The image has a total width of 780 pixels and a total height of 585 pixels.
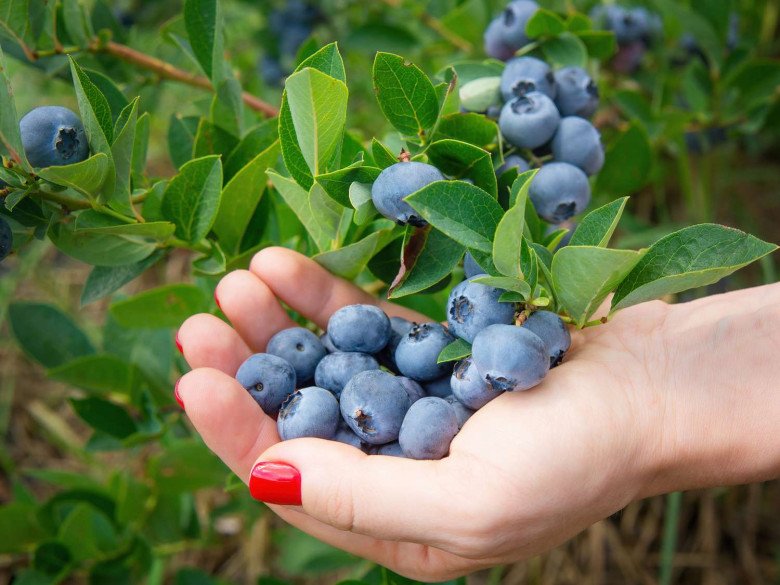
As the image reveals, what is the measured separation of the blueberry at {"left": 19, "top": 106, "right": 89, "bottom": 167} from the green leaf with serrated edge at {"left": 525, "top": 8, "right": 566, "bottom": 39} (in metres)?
0.82

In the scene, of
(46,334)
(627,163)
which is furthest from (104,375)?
(627,163)

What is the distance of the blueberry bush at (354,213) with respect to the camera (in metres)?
0.91

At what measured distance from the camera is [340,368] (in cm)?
103

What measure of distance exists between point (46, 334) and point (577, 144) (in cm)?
110

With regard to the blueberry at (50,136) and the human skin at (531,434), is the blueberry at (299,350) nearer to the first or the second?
the human skin at (531,434)

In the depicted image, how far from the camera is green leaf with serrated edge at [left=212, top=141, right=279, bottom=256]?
3.69 ft

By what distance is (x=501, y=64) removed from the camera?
4.37 ft

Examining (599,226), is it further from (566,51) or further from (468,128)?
(566,51)

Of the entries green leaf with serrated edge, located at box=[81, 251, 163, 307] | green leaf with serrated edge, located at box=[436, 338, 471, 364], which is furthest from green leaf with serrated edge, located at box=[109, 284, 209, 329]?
green leaf with serrated edge, located at box=[436, 338, 471, 364]

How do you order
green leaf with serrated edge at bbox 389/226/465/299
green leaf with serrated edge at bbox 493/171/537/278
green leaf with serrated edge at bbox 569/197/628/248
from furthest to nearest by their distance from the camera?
1. green leaf with serrated edge at bbox 389/226/465/299
2. green leaf with serrated edge at bbox 569/197/628/248
3. green leaf with serrated edge at bbox 493/171/537/278

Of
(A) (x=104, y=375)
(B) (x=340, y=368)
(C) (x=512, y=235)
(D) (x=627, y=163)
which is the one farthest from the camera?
(D) (x=627, y=163)

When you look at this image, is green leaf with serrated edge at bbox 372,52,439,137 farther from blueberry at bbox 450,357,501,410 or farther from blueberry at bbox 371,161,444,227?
blueberry at bbox 450,357,501,410

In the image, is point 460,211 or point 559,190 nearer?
point 460,211

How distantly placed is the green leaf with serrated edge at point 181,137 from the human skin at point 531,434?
0.32 meters
